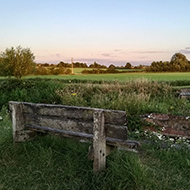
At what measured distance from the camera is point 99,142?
3357mm

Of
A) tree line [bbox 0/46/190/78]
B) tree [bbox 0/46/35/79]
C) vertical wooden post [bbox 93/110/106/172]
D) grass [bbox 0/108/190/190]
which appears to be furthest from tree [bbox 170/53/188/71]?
vertical wooden post [bbox 93/110/106/172]

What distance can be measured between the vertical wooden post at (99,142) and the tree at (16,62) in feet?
73.4

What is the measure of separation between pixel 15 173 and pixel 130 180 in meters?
1.74

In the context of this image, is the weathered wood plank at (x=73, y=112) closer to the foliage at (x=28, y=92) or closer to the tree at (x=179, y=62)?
the foliage at (x=28, y=92)

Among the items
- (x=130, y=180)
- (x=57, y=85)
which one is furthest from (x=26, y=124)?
(x=57, y=85)

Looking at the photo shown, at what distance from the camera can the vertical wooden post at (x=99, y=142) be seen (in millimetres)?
3303

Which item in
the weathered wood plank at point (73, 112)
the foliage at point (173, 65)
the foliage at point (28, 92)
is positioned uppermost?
the foliage at point (173, 65)

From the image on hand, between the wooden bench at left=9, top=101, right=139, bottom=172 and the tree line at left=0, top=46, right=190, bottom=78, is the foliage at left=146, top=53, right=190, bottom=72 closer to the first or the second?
the tree line at left=0, top=46, right=190, bottom=78

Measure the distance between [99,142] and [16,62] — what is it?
892 inches

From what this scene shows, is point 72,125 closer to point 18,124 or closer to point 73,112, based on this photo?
point 73,112

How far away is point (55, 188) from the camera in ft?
10.9

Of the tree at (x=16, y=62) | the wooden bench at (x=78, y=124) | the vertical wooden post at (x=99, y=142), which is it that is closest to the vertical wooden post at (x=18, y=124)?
the wooden bench at (x=78, y=124)

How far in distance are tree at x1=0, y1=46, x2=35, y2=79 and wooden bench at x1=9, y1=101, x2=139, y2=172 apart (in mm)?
21174

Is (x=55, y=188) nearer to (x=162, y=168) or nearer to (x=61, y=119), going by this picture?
(x=61, y=119)
